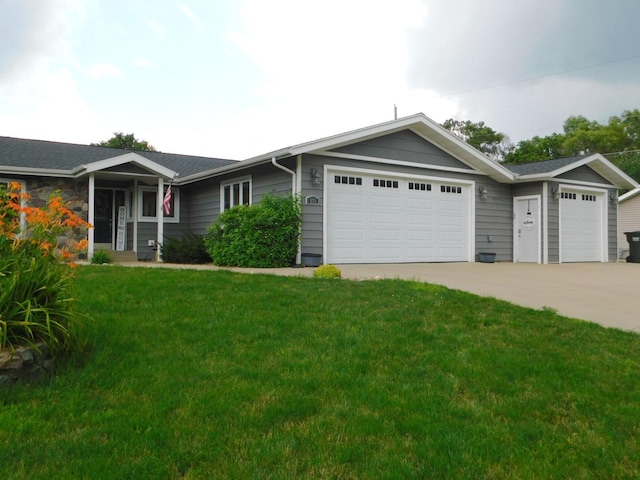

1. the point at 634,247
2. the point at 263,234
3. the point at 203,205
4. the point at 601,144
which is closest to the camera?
the point at 263,234

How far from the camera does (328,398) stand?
3041mm

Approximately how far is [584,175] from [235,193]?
1092cm

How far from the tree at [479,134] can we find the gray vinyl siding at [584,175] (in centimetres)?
2328

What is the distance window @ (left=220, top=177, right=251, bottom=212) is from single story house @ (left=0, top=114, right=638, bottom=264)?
4 cm

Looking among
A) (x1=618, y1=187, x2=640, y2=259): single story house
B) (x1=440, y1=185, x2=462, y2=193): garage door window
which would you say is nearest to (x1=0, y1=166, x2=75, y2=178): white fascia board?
(x1=440, y1=185, x2=462, y2=193): garage door window

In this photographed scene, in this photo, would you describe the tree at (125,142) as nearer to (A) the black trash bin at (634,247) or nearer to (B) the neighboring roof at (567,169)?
(B) the neighboring roof at (567,169)

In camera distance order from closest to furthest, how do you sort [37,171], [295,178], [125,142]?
[295,178], [37,171], [125,142]

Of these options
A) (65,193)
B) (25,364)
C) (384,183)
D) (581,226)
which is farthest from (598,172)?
(25,364)

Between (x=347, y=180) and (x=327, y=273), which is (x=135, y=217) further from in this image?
(x=327, y=273)

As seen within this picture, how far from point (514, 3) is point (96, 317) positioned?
40.8ft

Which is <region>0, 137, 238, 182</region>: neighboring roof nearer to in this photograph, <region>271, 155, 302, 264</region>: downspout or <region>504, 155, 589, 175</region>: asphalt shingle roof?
<region>271, 155, 302, 264</region>: downspout

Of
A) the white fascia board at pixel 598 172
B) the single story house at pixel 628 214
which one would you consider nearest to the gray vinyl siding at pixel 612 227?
the white fascia board at pixel 598 172

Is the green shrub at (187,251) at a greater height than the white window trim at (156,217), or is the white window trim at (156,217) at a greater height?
the white window trim at (156,217)

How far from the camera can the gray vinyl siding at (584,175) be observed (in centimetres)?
1476
